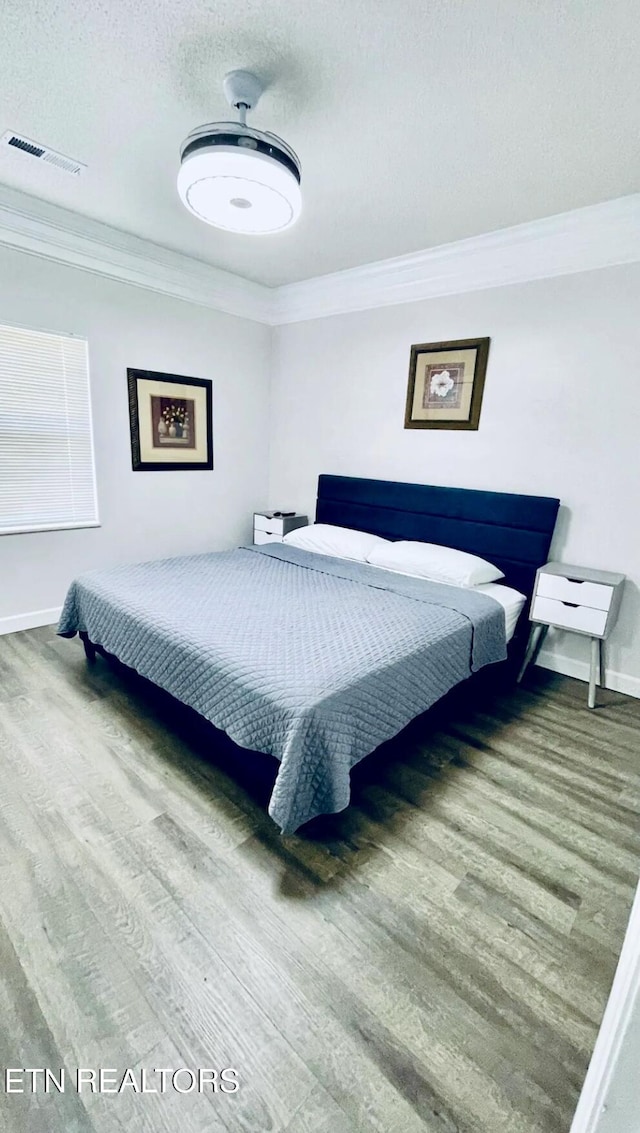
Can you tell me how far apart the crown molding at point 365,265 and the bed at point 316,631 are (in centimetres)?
134

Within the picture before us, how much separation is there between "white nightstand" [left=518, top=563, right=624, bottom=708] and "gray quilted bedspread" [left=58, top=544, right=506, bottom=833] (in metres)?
0.32

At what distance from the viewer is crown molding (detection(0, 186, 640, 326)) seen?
2486 millimetres

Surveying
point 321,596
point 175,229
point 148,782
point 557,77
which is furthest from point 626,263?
point 148,782

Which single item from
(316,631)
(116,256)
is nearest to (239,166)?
(316,631)

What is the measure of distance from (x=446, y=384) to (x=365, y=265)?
3.60 ft

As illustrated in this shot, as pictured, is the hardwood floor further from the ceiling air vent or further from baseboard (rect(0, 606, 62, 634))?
the ceiling air vent

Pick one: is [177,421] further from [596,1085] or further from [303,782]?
[596,1085]

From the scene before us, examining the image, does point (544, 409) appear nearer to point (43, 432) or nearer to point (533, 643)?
point (533, 643)

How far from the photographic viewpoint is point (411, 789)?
6.20 ft

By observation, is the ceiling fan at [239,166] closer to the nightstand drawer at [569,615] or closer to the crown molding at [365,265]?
the crown molding at [365,265]

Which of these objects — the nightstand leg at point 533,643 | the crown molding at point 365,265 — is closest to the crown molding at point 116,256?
the crown molding at point 365,265

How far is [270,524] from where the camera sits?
421 centimetres

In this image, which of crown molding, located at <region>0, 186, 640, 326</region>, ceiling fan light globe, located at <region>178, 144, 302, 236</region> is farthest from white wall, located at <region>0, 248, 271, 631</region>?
ceiling fan light globe, located at <region>178, 144, 302, 236</region>

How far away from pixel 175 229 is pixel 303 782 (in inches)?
131
